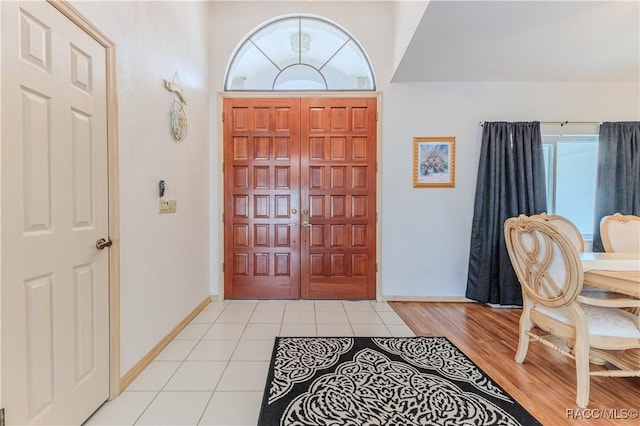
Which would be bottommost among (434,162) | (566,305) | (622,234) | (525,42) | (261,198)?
(566,305)

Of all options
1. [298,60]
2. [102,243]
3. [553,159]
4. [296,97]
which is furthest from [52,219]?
[553,159]

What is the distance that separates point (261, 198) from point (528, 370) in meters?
2.90

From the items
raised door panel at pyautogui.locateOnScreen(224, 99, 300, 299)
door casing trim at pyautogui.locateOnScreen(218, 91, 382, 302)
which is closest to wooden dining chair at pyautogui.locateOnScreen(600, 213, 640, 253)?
door casing trim at pyautogui.locateOnScreen(218, 91, 382, 302)

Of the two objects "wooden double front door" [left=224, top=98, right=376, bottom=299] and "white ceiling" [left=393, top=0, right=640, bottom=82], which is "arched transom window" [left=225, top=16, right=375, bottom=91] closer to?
"wooden double front door" [left=224, top=98, right=376, bottom=299]

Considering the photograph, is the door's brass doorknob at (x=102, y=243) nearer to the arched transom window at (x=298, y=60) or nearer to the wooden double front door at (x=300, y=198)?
the wooden double front door at (x=300, y=198)

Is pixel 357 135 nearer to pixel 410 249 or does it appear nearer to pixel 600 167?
pixel 410 249

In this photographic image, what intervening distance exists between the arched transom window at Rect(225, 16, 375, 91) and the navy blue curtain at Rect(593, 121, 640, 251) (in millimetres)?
2763

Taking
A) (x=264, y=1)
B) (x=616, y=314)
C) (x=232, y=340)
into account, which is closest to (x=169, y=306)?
(x=232, y=340)

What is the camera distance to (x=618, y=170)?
3.20 m

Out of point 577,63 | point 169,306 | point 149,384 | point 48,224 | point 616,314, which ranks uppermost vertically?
point 577,63

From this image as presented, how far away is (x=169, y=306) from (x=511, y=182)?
144 inches

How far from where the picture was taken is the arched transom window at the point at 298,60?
3463 millimetres

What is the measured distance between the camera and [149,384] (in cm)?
183

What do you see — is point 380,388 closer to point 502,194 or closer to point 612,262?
point 612,262
